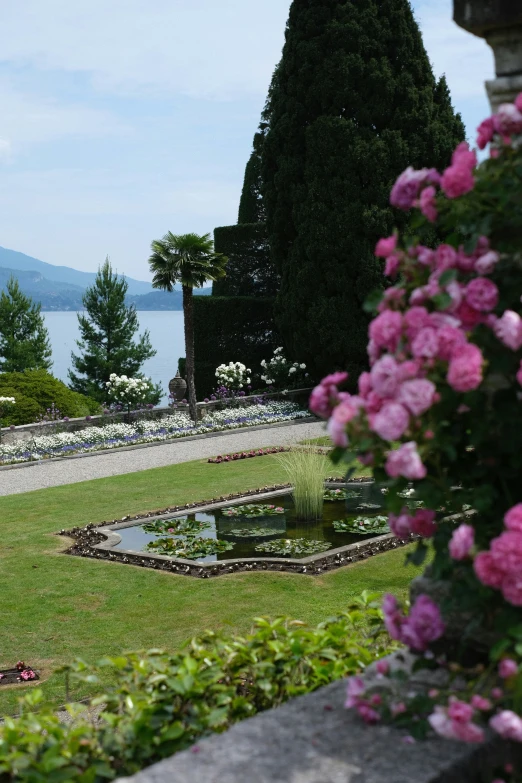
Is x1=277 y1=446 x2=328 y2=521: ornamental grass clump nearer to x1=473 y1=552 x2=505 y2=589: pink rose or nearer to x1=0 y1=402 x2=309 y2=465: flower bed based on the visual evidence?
x1=0 y1=402 x2=309 y2=465: flower bed

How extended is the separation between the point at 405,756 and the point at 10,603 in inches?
199

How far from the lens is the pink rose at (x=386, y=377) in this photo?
2.29 metres

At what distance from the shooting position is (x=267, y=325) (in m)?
22.5

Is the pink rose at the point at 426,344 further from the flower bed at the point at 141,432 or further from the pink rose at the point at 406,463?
the flower bed at the point at 141,432

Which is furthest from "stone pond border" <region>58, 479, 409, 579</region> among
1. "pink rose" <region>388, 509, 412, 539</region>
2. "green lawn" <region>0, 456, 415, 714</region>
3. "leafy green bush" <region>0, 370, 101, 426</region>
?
"leafy green bush" <region>0, 370, 101, 426</region>

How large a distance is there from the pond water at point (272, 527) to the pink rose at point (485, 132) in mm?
5755

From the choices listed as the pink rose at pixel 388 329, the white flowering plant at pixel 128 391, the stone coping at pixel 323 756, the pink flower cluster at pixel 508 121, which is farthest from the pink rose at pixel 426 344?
the white flowering plant at pixel 128 391

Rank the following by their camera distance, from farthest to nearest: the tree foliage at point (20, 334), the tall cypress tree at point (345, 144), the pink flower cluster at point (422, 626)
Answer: the tree foliage at point (20, 334)
the tall cypress tree at point (345, 144)
the pink flower cluster at point (422, 626)

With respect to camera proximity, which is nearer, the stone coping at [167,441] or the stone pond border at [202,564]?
the stone pond border at [202,564]

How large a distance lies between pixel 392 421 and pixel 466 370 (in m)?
0.22

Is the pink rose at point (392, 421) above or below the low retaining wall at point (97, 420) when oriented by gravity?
above

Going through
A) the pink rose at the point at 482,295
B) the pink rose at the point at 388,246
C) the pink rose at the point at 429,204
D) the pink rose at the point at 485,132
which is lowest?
the pink rose at the point at 482,295

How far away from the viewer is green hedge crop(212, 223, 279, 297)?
2298cm

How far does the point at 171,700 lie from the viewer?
294 cm
